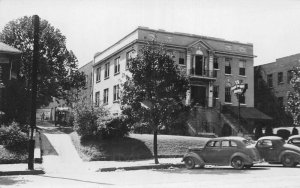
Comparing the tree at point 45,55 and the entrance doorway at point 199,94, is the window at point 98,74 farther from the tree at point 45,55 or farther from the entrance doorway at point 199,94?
the entrance doorway at point 199,94

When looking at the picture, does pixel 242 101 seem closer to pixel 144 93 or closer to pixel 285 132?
pixel 285 132

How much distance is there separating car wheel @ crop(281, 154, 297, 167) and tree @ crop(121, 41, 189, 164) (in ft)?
18.3

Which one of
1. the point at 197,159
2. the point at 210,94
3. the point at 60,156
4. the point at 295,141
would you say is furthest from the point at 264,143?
the point at 210,94

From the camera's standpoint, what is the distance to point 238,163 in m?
17.8

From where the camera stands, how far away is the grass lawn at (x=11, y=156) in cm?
1956

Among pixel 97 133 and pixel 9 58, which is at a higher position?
pixel 9 58

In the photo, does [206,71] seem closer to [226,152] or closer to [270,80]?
[270,80]

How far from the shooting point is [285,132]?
3494 centimetres

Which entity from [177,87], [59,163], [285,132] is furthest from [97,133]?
[285,132]

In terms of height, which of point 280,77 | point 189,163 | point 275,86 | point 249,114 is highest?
point 280,77

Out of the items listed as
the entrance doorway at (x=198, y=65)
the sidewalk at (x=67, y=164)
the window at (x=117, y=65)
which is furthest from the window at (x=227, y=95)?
the sidewalk at (x=67, y=164)

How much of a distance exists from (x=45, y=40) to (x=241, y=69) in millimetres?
22233

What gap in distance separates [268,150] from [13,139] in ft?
45.0

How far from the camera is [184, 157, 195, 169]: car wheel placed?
1870 cm
